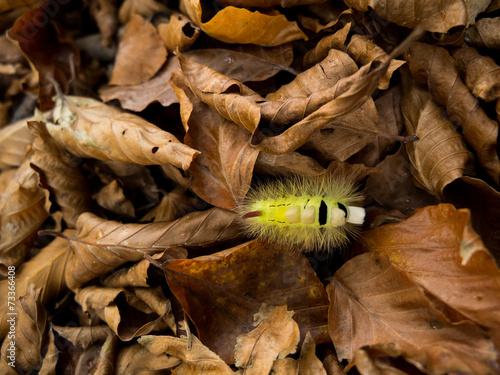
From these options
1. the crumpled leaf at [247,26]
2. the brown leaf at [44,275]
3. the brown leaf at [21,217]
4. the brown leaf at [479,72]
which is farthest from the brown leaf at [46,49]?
the brown leaf at [479,72]

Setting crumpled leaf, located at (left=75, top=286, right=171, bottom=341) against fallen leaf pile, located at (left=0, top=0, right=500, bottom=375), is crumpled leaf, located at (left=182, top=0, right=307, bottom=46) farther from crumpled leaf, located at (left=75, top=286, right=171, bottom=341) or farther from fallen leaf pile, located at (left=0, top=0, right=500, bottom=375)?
crumpled leaf, located at (left=75, top=286, right=171, bottom=341)

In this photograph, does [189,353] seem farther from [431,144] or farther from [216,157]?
[431,144]

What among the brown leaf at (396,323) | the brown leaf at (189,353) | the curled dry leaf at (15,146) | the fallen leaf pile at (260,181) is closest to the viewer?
the brown leaf at (396,323)

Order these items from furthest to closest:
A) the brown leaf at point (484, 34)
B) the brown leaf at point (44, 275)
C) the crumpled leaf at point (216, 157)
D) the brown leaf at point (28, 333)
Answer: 1. the brown leaf at point (44, 275)
2. the brown leaf at point (28, 333)
3. the crumpled leaf at point (216, 157)
4. the brown leaf at point (484, 34)

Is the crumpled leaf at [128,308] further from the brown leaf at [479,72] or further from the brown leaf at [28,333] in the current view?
the brown leaf at [479,72]

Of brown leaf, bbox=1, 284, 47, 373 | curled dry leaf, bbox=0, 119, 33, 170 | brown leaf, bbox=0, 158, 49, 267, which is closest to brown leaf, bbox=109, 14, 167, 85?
curled dry leaf, bbox=0, 119, 33, 170

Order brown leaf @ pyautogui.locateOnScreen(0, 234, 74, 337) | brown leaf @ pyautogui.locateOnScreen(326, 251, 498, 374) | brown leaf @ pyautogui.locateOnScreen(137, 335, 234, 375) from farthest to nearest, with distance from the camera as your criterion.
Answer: brown leaf @ pyautogui.locateOnScreen(0, 234, 74, 337), brown leaf @ pyautogui.locateOnScreen(137, 335, 234, 375), brown leaf @ pyautogui.locateOnScreen(326, 251, 498, 374)

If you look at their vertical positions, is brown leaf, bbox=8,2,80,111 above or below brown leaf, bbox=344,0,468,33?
below

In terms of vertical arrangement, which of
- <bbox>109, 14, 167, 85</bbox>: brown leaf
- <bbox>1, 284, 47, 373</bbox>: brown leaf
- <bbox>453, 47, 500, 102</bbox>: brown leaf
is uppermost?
<bbox>453, 47, 500, 102</bbox>: brown leaf

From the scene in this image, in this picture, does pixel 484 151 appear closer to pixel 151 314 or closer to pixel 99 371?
pixel 151 314
